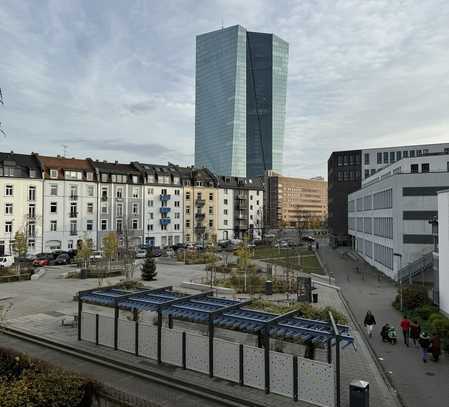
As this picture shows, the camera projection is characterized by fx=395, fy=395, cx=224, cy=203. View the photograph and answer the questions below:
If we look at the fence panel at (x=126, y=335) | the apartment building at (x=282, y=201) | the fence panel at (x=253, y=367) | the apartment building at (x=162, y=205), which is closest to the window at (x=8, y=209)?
the apartment building at (x=162, y=205)

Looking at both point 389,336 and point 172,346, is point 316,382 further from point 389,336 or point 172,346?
point 389,336

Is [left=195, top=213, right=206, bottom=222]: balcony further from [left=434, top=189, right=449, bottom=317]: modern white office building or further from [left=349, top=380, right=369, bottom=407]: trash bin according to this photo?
[left=349, top=380, right=369, bottom=407]: trash bin

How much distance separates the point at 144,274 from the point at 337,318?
24214 mm

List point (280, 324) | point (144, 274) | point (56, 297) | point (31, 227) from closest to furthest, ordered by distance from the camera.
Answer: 1. point (280, 324)
2. point (56, 297)
3. point (144, 274)
4. point (31, 227)

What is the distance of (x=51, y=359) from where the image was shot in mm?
16109

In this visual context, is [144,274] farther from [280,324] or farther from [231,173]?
[231,173]

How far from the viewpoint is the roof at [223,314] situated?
12.4m

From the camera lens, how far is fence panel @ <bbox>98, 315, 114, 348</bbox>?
16.6 meters

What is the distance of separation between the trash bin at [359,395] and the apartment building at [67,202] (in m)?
55.8

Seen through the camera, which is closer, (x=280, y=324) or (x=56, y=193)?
(x=280, y=324)

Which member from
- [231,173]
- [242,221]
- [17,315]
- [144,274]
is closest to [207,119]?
[231,173]

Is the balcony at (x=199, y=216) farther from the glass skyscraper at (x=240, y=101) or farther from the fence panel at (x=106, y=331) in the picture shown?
the glass skyscraper at (x=240, y=101)

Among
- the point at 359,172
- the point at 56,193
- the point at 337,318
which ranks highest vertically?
the point at 359,172

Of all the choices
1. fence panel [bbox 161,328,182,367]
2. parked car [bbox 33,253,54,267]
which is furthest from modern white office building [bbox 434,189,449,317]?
parked car [bbox 33,253,54,267]
